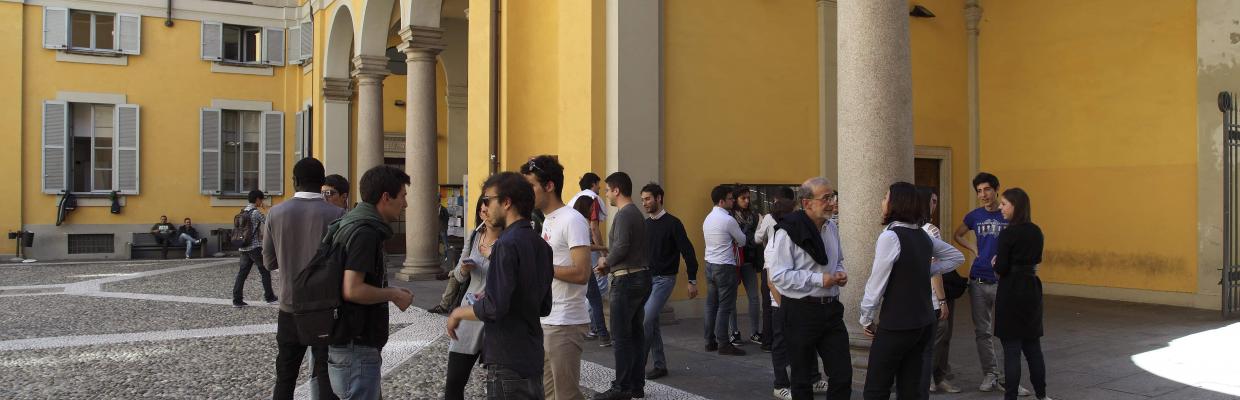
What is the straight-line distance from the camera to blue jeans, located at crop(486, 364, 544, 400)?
3533 millimetres

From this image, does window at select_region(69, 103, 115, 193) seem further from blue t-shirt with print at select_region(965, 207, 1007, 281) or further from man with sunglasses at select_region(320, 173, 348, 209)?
blue t-shirt with print at select_region(965, 207, 1007, 281)

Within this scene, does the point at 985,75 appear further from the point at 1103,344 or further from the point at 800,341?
the point at 800,341

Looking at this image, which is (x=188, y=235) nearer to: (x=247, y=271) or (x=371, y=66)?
(x=371, y=66)

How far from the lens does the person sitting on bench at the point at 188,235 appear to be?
2105 cm

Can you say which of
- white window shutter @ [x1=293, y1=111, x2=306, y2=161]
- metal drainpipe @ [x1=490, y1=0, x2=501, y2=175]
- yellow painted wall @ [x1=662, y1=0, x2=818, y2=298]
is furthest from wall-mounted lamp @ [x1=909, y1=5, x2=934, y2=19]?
white window shutter @ [x1=293, y1=111, x2=306, y2=161]

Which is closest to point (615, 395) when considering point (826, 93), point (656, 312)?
point (656, 312)

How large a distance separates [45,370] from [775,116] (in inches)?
291

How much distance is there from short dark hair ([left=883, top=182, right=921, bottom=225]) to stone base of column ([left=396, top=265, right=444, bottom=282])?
10.7 m

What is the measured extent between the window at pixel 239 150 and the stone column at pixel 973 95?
16748 mm

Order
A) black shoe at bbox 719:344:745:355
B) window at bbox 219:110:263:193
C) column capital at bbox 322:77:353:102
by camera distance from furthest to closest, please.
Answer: window at bbox 219:110:263:193 → column capital at bbox 322:77:353:102 → black shoe at bbox 719:344:745:355

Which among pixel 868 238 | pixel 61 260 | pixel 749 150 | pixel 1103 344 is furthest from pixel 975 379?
pixel 61 260

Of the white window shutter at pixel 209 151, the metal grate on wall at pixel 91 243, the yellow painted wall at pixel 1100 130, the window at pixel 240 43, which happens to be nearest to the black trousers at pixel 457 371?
the yellow painted wall at pixel 1100 130

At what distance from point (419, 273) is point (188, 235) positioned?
392 inches

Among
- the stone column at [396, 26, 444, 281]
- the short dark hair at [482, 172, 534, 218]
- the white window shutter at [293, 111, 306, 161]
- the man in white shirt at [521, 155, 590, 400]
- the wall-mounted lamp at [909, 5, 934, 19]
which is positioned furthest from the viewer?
the white window shutter at [293, 111, 306, 161]
